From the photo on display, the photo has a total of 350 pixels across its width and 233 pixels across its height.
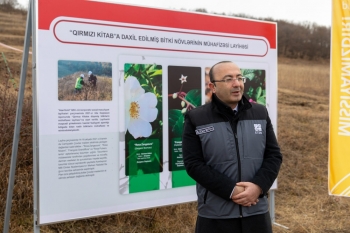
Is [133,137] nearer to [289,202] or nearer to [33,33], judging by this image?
[33,33]

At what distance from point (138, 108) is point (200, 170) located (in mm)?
1417

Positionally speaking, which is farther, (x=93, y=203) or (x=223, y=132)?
(x=93, y=203)

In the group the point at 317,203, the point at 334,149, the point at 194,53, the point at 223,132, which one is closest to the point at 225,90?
the point at 223,132

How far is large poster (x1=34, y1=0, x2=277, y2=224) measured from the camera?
341 centimetres

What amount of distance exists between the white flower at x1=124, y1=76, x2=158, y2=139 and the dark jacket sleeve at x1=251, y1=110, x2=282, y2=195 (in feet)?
4.57

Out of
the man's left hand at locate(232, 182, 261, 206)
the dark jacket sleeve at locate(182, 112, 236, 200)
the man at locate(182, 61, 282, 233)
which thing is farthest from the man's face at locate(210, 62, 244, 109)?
the man's left hand at locate(232, 182, 261, 206)

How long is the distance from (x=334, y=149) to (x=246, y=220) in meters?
2.76

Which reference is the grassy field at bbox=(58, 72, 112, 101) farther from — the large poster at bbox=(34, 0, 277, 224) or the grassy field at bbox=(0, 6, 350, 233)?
the grassy field at bbox=(0, 6, 350, 233)

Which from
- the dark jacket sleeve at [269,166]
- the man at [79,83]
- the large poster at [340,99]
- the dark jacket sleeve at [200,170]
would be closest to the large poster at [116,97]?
the man at [79,83]

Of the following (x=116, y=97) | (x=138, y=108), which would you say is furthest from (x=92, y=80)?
(x=138, y=108)

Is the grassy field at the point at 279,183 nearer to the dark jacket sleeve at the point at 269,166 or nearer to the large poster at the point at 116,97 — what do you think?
the large poster at the point at 116,97

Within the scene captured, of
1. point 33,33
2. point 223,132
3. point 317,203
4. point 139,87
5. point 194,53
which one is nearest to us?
point 223,132

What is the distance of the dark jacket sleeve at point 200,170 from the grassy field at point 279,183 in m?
2.40

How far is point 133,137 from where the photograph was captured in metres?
3.90
